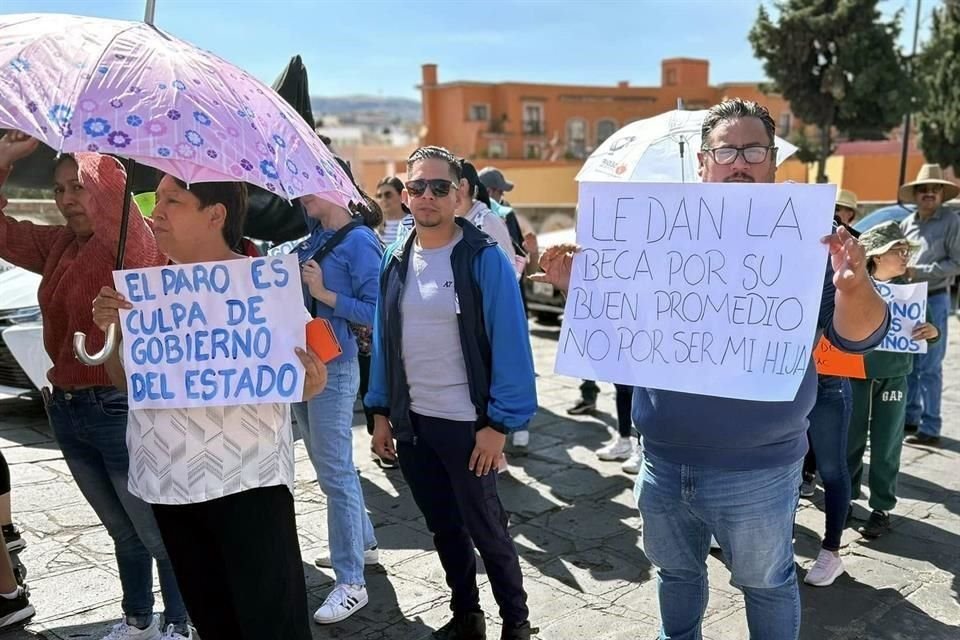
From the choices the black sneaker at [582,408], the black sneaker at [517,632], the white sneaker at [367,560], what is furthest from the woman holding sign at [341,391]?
the black sneaker at [582,408]

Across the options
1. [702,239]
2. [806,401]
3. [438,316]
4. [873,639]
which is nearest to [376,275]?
[438,316]

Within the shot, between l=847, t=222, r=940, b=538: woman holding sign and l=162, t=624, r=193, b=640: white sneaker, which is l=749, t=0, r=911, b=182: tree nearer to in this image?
l=847, t=222, r=940, b=538: woman holding sign

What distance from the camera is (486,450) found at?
10.3 ft

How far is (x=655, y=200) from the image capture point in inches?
100

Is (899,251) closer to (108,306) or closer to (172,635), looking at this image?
(108,306)

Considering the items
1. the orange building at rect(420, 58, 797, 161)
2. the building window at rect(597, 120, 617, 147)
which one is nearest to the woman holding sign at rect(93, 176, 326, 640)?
the orange building at rect(420, 58, 797, 161)

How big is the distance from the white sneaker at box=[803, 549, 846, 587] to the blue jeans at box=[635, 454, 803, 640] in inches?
59.8

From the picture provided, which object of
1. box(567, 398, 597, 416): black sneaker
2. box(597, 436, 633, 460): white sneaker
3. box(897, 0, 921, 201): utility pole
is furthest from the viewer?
box(897, 0, 921, 201): utility pole

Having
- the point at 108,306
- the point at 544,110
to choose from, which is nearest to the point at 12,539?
the point at 108,306

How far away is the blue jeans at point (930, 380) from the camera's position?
638 centimetres

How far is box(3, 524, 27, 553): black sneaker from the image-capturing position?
3898 millimetres

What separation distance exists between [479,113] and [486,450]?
46.2 metres

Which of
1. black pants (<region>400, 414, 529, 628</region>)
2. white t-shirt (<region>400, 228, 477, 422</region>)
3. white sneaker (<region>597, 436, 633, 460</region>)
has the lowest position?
white sneaker (<region>597, 436, 633, 460</region>)

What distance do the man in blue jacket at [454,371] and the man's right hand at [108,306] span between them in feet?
3.55
